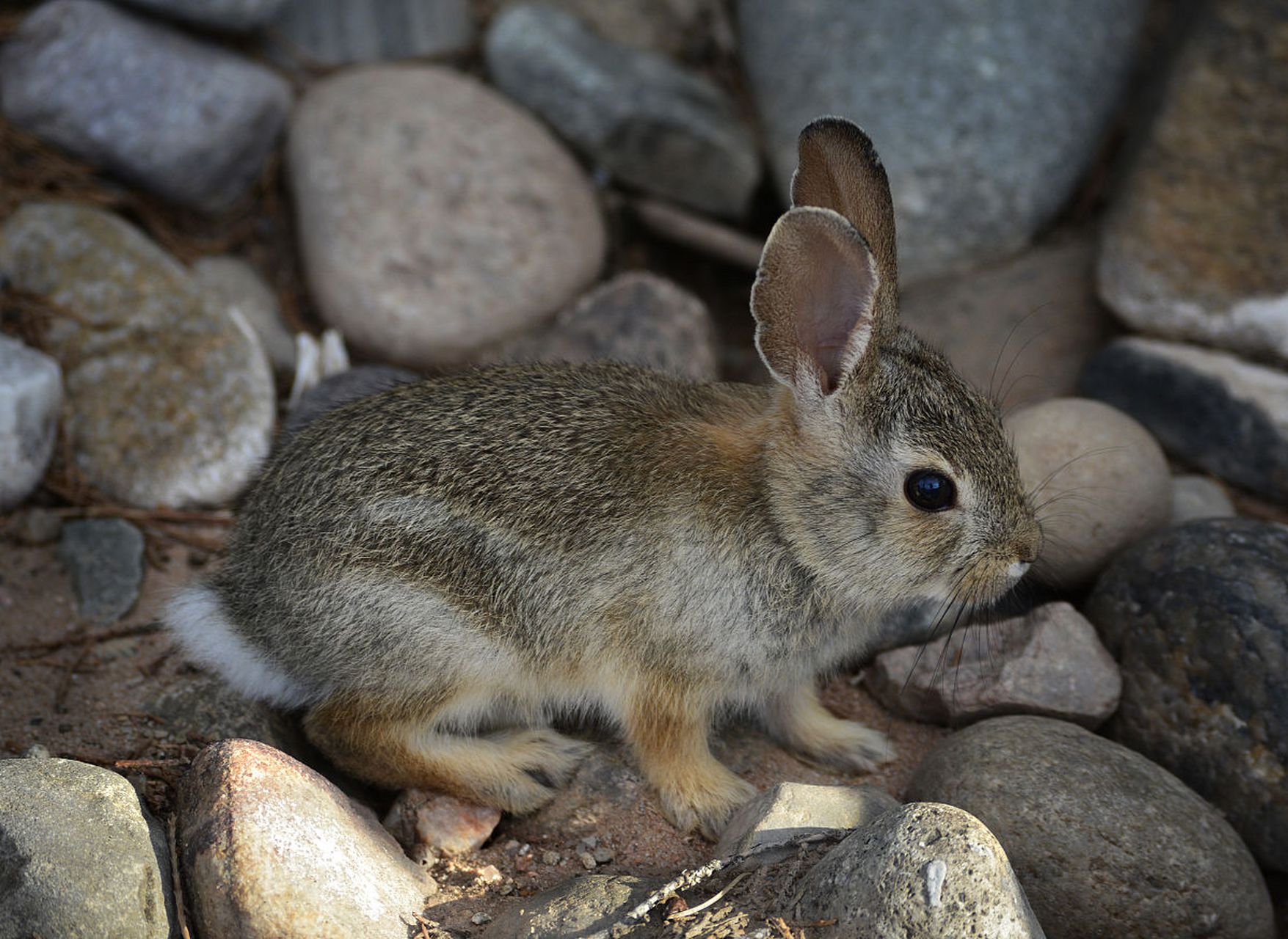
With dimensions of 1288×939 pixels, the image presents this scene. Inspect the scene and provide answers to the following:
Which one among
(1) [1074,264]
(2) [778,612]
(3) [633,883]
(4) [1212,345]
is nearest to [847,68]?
(1) [1074,264]

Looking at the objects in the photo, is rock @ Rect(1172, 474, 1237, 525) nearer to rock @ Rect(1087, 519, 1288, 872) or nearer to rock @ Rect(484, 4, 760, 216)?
rock @ Rect(1087, 519, 1288, 872)

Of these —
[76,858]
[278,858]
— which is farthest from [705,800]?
[76,858]

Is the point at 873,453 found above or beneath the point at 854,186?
beneath

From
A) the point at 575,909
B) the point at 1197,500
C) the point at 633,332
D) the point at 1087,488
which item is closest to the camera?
the point at 575,909

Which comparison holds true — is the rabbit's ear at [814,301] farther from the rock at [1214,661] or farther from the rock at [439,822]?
the rock at [439,822]

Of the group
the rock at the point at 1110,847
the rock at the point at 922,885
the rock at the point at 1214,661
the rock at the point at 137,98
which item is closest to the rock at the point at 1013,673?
the rock at the point at 1214,661

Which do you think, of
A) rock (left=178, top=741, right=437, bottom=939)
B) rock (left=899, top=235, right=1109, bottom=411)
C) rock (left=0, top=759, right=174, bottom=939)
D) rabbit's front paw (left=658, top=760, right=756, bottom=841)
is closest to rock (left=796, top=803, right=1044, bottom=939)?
rabbit's front paw (left=658, top=760, right=756, bottom=841)

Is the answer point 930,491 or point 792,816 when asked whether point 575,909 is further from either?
point 930,491
